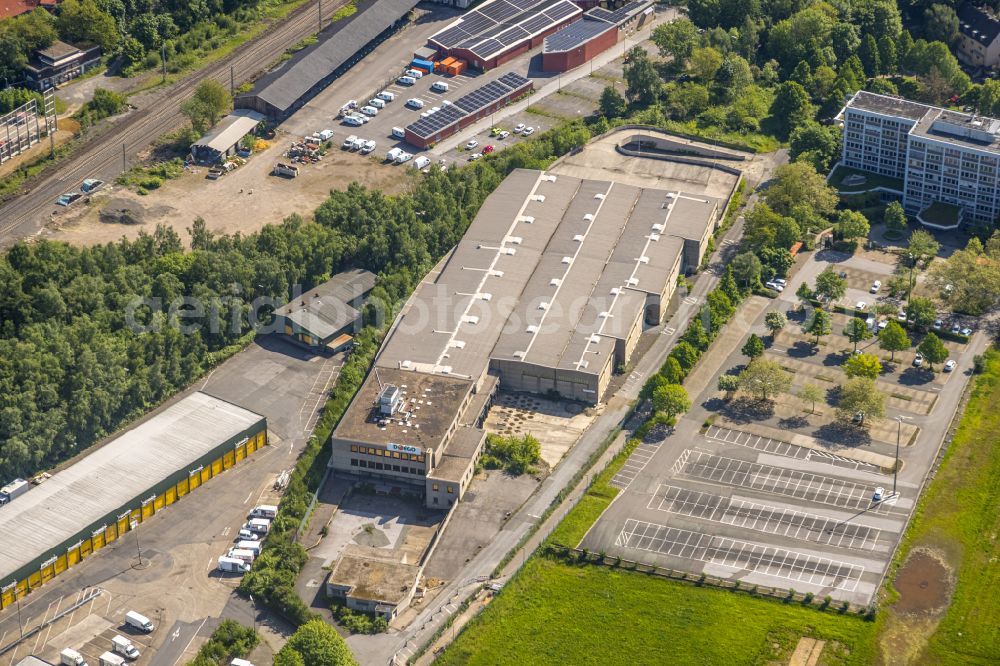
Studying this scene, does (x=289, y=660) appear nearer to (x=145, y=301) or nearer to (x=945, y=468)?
(x=145, y=301)

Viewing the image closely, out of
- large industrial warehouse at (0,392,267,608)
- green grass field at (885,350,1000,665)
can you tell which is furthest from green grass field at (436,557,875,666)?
large industrial warehouse at (0,392,267,608)

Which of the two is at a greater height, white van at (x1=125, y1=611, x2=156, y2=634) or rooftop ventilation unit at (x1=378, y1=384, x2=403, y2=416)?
rooftop ventilation unit at (x1=378, y1=384, x2=403, y2=416)

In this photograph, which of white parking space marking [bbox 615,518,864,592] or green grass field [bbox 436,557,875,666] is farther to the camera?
white parking space marking [bbox 615,518,864,592]

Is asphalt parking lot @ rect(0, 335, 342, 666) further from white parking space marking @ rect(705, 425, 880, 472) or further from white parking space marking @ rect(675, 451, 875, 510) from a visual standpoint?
white parking space marking @ rect(705, 425, 880, 472)

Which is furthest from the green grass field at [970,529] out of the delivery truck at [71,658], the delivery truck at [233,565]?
the delivery truck at [71,658]

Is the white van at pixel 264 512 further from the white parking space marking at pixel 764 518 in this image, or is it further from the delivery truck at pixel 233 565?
the white parking space marking at pixel 764 518

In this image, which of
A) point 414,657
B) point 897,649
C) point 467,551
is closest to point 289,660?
point 414,657

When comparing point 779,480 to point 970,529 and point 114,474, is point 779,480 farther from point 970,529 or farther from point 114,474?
point 114,474

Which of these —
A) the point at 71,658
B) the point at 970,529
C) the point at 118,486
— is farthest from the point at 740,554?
the point at 71,658
